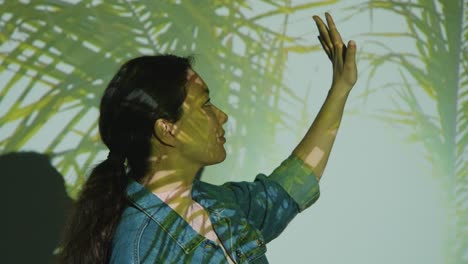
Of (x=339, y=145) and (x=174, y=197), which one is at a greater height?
(x=339, y=145)

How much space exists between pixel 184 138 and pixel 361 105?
55 cm

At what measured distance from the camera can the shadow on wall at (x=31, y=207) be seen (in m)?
1.39

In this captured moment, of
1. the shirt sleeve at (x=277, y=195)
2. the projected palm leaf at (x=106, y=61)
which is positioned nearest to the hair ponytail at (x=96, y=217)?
the shirt sleeve at (x=277, y=195)

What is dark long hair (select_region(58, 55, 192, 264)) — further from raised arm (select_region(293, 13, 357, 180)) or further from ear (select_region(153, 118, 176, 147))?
raised arm (select_region(293, 13, 357, 180))

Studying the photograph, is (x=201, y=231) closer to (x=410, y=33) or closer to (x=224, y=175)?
(x=224, y=175)

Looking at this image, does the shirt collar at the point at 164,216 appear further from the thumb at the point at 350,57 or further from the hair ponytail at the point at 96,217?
the thumb at the point at 350,57

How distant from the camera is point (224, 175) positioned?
57.9 inches

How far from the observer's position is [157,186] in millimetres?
1074

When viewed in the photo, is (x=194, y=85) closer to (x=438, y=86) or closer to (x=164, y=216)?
(x=164, y=216)

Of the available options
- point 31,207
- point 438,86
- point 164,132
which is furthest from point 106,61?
point 438,86

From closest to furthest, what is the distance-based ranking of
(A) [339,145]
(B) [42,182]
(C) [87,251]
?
(C) [87,251]
(B) [42,182]
(A) [339,145]

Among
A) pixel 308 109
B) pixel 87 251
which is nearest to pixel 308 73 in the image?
pixel 308 109

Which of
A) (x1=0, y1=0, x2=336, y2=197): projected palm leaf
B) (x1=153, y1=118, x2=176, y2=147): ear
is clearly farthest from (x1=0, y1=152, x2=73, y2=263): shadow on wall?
(x1=153, y1=118, x2=176, y2=147): ear

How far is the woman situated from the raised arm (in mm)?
160
